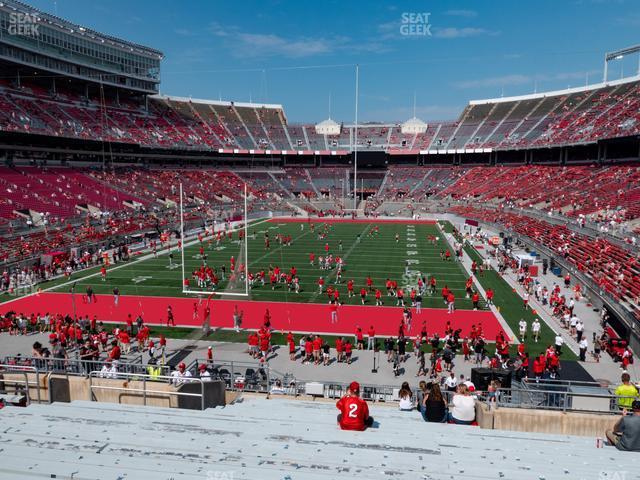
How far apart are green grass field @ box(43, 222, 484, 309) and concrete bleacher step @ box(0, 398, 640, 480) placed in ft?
43.9

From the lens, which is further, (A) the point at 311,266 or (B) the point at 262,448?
(A) the point at 311,266

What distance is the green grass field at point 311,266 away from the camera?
21.5m

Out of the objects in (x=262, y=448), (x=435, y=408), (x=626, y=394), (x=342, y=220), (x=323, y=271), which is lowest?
(x=323, y=271)

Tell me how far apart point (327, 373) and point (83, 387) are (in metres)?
6.80

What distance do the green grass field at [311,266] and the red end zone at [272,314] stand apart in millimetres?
980

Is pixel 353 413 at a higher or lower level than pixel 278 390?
higher

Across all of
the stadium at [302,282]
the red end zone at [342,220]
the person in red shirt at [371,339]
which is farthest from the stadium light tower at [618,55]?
the person in red shirt at [371,339]

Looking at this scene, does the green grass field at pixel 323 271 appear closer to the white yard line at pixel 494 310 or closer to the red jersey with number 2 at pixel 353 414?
the white yard line at pixel 494 310

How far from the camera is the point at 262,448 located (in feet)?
15.4

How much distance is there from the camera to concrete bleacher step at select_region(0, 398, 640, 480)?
419 cm
